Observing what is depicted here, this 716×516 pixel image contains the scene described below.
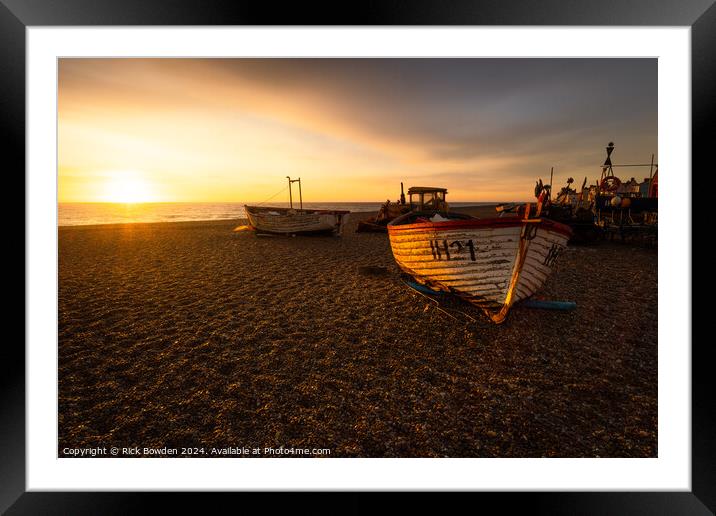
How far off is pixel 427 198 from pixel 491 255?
16647 mm

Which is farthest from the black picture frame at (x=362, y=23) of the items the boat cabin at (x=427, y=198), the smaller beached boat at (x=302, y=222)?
the boat cabin at (x=427, y=198)

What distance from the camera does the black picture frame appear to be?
6.08 feet

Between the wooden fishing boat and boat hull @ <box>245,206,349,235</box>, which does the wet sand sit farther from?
boat hull @ <box>245,206,349,235</box>

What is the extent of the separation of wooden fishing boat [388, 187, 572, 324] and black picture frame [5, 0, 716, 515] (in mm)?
2522

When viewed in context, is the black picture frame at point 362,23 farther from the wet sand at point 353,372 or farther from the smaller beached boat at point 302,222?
the smaller beached boat at point 302,222

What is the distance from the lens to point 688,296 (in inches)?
85.2

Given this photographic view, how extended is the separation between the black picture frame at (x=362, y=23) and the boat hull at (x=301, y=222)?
16785 millimetres

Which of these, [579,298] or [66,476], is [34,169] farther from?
[579,298]

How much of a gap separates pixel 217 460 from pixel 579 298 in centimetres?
875

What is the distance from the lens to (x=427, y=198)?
811 inches

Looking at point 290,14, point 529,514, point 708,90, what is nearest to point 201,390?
point 529,514

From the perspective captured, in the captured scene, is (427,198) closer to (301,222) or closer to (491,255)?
(301,222)

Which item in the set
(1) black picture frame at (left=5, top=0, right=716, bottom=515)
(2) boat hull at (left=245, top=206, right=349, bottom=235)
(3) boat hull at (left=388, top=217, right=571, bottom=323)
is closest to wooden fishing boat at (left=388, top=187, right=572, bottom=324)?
(3) boat hull at (left=388, top=217, right=571, bottom=323)

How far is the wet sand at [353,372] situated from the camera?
3012mm
